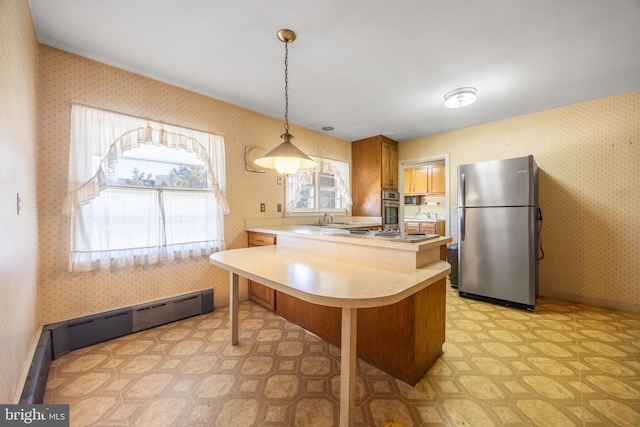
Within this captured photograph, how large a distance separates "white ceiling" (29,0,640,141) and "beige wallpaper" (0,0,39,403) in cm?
46

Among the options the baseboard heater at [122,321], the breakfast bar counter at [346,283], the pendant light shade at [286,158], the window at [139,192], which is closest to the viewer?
the breakfast bar counter at [346,283]

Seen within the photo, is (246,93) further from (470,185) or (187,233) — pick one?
(470,185)

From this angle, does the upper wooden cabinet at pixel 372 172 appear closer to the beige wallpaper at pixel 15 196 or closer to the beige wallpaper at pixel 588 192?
the beige wallpaper at pixel 588 192

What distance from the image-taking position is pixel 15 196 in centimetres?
129

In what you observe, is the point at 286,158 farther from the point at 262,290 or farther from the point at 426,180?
the point at 426,180

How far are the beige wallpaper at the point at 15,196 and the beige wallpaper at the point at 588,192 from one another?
154 inches

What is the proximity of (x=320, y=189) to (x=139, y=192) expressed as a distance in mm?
2460

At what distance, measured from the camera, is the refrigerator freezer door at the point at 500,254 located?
2643 mm

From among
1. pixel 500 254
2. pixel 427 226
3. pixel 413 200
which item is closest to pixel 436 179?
pixel 413 200

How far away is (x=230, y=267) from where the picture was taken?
153 cm

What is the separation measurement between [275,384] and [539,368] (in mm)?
1822

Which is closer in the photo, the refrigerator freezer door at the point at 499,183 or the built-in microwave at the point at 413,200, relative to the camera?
the refrigerator freezer door at the point at 499,183

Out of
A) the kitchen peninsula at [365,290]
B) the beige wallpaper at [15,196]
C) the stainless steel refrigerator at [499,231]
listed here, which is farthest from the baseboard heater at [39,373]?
the stainless steel refrigerator at [499,231]

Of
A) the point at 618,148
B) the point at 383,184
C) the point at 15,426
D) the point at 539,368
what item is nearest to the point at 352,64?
the point at 383,184
